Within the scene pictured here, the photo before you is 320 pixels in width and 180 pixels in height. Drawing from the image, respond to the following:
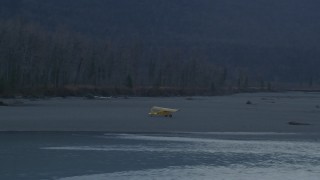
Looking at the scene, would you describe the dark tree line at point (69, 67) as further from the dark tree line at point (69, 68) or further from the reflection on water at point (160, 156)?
the reflection on water at point (160, 156)

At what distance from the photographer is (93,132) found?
39906 millimetres

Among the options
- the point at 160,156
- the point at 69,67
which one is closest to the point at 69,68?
the point at 69,67

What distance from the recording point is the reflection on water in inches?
999

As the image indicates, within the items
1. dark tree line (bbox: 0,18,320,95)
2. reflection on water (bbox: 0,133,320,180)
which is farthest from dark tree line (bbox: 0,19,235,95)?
reflection on water (bbox: 0,133,320,180)

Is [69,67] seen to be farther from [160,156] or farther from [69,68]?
[160,156]

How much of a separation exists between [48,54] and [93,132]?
66.2 meters

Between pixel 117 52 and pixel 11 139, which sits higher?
pixel 117 52

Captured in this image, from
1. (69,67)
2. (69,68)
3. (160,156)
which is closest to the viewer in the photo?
(160,156)

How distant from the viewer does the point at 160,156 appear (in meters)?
30.1

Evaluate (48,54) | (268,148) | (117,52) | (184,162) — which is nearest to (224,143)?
(268,148)

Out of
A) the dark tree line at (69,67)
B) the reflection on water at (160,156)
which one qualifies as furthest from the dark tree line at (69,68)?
the reflection on water at (160,156)

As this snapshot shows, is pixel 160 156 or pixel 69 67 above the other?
pixel 69 67

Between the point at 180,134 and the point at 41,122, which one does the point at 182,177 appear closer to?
the point at 180,134

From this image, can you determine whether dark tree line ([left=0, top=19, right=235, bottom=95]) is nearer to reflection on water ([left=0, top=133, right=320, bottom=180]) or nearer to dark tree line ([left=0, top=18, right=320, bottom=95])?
dark tree line ([left=0, top=18, right=320, bottom=95])
